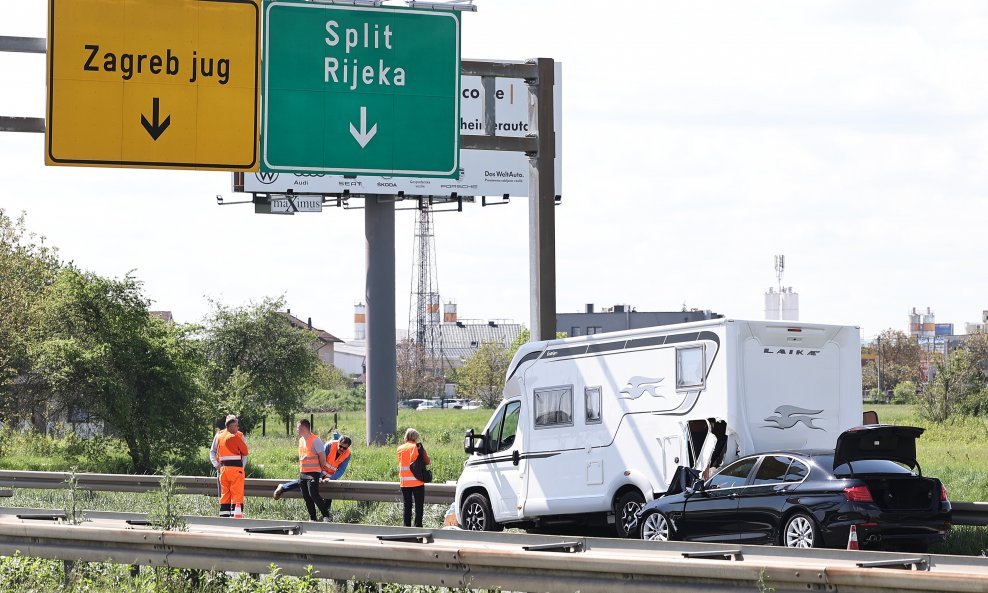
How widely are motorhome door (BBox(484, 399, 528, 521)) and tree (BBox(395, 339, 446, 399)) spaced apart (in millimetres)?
127454

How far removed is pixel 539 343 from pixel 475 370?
108179 mm

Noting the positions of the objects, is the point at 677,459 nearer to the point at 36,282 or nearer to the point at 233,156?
the point at 233,156

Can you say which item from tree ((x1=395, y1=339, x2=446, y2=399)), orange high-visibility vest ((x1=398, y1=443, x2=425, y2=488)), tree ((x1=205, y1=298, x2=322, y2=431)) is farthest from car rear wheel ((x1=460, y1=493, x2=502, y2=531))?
tree ((x1=395, y1=339, x2=446, y2=399))

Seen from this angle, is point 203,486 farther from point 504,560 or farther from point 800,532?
point 504,560

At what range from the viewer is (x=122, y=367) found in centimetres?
3638

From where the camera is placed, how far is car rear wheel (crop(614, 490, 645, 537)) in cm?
1628

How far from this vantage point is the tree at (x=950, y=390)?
175ft

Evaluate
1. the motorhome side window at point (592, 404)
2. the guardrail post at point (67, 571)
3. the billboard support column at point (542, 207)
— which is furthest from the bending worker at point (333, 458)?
the guardrail post at point (67, 571)

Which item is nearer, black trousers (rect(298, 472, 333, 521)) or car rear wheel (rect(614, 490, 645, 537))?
car rear wheel (rect(614, 490, 645, 537))

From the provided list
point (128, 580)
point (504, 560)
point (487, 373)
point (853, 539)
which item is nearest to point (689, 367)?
point (853, 539)

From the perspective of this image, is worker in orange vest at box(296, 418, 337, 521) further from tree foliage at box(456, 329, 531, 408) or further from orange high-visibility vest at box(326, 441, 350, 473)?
tree foliage at box(456, 329, 531, 408)

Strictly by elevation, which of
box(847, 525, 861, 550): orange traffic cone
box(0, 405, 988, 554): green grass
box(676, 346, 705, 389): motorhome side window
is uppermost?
box(676, 346, 705, 389): motorhome side window

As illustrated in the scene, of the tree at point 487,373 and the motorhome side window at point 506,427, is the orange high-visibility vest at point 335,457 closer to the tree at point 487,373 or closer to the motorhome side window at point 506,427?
the motorhome side window at point 506,427

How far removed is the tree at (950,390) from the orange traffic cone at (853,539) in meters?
42.4
